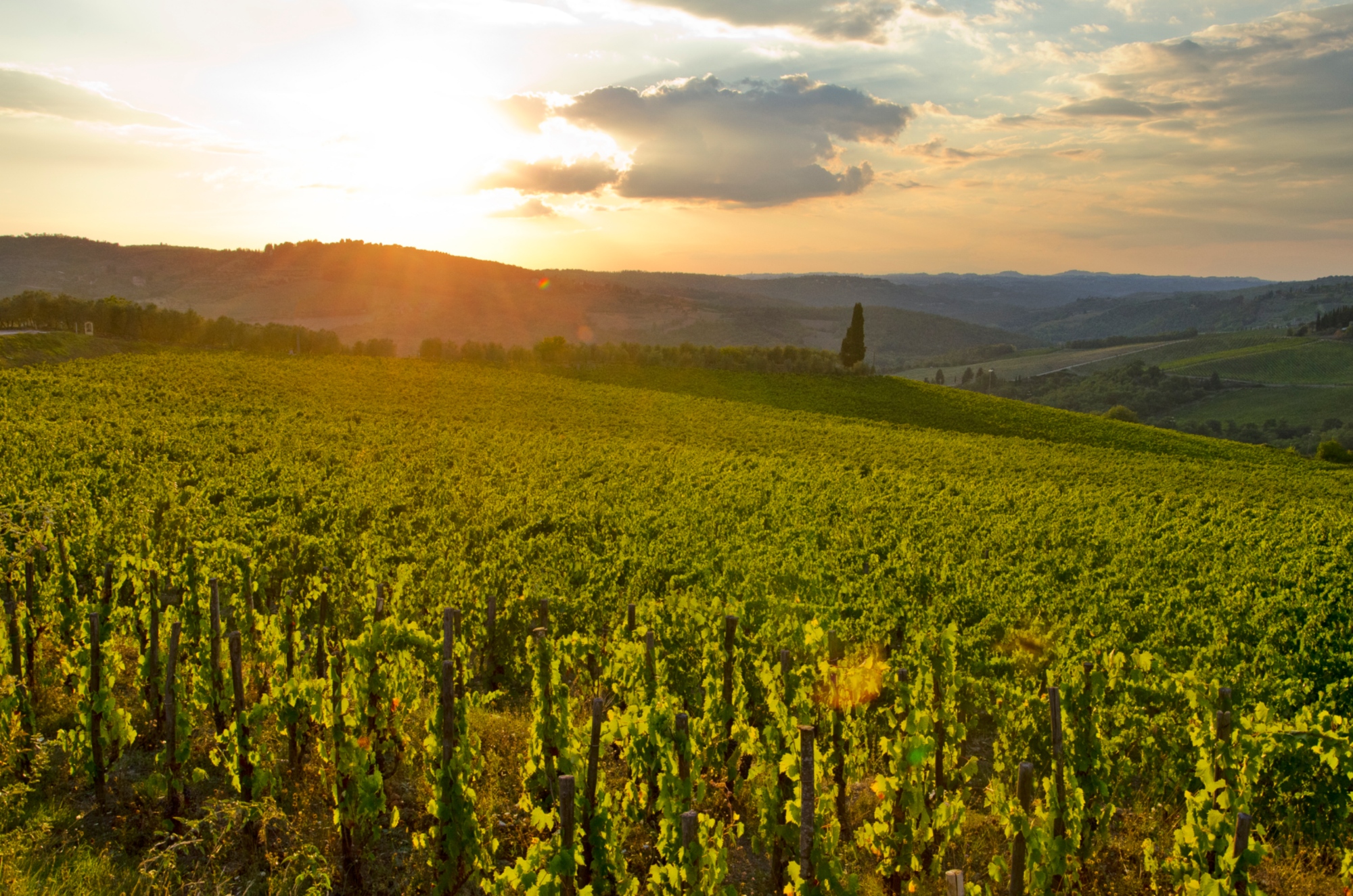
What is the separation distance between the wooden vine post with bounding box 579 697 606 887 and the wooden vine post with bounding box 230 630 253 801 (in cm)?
340

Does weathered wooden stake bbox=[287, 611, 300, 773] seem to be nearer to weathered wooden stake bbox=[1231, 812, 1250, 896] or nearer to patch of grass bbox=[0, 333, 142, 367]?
weathered wooden stake bbox=[1231, 812, 1250, 896]

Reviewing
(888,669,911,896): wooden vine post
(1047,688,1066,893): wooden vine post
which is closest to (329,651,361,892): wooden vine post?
(888,669,911,896): wooden vine post

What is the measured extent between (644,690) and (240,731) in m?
4.01

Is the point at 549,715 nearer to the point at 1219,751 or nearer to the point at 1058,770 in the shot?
the point at 1058,770

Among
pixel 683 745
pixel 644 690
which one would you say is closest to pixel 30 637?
pixel 644 690

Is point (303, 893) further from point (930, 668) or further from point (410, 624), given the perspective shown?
point (930, 668)

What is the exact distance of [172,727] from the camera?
23.3ft

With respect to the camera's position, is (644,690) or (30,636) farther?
(30,636)

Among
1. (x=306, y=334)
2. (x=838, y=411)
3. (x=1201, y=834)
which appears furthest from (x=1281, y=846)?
(x=306, y=334)

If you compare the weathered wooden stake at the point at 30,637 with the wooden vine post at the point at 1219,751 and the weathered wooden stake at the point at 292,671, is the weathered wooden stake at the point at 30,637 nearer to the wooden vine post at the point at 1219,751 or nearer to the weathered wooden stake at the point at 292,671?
the weathered wooden stake at the point at 292,671

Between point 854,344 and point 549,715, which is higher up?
point 854,344

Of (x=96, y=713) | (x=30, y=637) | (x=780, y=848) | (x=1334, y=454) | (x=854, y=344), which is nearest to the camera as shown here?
(x=780, y=848)

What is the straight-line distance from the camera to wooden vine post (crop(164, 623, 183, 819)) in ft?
23.3

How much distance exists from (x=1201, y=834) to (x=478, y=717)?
7629 millimetres
